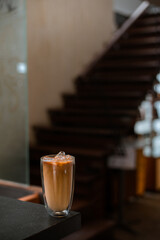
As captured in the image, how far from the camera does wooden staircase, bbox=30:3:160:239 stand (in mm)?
3988

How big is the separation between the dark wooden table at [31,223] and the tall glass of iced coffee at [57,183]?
3 cm

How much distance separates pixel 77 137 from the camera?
15.0ft

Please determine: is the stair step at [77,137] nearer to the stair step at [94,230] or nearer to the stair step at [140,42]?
the stair step at [94,230]

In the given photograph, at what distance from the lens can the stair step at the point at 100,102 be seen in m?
4.70

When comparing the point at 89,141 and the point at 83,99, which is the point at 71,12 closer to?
the point at 83,99

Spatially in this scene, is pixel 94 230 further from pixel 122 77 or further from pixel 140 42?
pixel 140 42

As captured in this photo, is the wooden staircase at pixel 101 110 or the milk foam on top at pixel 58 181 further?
the wooden staircase at pixel 101 110

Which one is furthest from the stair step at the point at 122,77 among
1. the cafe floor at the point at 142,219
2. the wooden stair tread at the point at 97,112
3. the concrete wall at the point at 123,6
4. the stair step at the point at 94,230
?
the concrete wall at the point at 123,6

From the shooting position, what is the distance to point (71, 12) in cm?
544

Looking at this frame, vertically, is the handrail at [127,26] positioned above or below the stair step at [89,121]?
above

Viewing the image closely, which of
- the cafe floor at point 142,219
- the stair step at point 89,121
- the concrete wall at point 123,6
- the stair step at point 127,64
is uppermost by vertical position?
the concrete wall at point 123,6

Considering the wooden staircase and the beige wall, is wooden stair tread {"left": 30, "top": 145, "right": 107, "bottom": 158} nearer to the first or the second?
the wooden staircase

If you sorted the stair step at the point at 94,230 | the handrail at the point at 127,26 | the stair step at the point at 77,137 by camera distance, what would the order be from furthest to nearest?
the handrail at the point at 127,26 → the stair step at the point at 77,137 → the stair step at the point at 94,230

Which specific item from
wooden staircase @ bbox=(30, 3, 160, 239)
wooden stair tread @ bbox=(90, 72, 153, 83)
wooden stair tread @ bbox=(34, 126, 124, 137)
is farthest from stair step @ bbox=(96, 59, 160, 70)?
wooden stair tread @ bbox=(34, 126, 124, 137)
